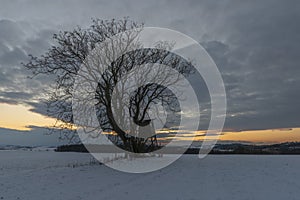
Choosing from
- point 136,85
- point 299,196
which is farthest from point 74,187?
point 136,85

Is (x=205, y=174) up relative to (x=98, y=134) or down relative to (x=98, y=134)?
down

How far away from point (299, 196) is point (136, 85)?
54.8 feet

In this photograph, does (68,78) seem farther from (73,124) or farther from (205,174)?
(205,174)

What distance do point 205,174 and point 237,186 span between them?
393 cm

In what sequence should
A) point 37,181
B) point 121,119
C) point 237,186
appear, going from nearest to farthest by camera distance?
point 237,186
point 37,181
point 121,119

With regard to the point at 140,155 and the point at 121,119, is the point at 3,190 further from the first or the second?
the point at 140,155

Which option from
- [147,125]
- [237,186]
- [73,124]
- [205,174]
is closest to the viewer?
[237,186]

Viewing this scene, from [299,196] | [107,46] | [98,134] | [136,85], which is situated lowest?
[299,196]

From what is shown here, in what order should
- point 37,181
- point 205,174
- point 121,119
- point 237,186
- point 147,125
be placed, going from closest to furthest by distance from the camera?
1. point 237,186
2. point 37,181
3. point 205,174
4. point 121,119
5. point 147,125

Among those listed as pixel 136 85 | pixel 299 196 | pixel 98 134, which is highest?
pixel 136 85

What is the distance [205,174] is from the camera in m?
16.6

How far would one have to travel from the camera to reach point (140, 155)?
26.7m

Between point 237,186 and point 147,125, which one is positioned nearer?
point 237,186

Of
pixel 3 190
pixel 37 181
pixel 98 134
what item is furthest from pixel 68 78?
pixel 3 190
